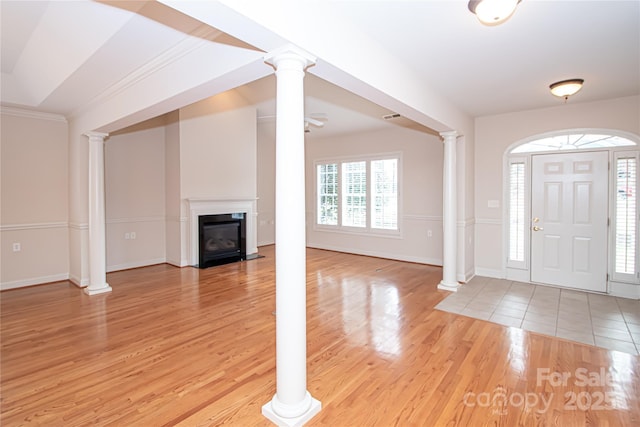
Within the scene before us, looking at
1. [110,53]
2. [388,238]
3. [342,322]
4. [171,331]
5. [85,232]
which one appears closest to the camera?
[110,53]

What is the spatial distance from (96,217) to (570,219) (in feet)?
22.8

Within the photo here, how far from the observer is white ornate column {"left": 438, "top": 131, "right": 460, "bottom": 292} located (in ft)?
15.2

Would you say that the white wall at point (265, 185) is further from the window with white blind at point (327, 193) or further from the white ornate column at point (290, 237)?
the white ornate column at point (290, 237)

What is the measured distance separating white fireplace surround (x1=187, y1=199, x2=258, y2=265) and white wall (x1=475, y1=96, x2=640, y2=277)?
452cm

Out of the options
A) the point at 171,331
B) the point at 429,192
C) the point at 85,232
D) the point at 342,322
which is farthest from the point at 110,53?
the point at 429,192

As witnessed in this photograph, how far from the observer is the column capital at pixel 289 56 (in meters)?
1.87

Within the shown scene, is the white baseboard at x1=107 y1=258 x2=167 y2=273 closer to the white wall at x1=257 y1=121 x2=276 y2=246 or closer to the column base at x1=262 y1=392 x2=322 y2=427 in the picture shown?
the white wall at x1=257 y1=121 x2=276 y2=246

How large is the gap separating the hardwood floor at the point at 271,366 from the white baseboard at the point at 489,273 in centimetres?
151

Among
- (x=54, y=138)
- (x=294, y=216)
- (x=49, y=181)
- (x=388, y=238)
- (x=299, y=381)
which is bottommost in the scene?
(x=299, y=381)

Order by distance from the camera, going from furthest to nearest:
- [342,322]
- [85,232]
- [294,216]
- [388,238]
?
1. [388,238]
2. [85,232]
3. [342,322]
4. [294,216]

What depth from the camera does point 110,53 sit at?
2.83 metres

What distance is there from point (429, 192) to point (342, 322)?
149 inches

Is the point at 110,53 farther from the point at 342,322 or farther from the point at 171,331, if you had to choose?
the point at 342,322

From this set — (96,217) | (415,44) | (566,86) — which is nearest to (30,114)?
(96,217)
